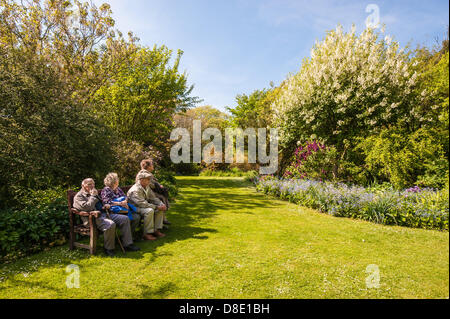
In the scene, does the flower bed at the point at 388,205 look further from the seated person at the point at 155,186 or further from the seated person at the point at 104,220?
the seated person at the point at 104,220

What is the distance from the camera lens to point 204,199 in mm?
10477

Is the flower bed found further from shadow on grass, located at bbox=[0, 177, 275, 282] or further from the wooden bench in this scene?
the wooden bench

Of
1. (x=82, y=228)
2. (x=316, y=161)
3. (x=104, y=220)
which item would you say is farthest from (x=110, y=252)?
(x=316, y=161)

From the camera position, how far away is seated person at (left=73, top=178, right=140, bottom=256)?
4410 millimetres

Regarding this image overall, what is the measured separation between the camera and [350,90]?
984 centimetres

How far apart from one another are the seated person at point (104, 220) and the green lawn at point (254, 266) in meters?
0.27

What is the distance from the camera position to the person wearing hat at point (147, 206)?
5.25 m

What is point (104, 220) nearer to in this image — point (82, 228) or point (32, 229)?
point (82, 228)

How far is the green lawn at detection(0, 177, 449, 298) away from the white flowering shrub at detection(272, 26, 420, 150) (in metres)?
5.51

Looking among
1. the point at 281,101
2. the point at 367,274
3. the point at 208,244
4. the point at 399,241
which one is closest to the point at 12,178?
the point at 208,244

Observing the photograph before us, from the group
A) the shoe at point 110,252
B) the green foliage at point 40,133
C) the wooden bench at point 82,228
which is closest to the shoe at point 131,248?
the shoe at point 110,252

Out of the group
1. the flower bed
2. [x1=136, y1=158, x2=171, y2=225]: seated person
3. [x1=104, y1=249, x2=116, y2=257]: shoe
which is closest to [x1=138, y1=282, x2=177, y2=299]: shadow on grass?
[x1=104, y1=249, x2=116, y2=257]: shoe

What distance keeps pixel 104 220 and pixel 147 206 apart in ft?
3.40
